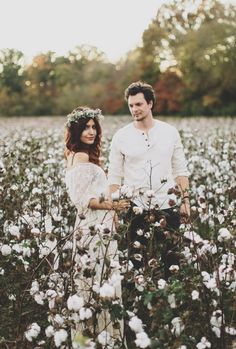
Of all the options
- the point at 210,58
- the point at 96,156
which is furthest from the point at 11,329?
the point at 210,58

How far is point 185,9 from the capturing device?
41.8 metres

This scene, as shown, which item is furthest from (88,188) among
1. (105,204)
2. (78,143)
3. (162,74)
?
(162,74)

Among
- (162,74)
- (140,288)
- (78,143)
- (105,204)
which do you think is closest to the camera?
(140,288)

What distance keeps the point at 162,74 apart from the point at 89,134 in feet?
144

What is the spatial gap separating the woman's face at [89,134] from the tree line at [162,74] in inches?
1343

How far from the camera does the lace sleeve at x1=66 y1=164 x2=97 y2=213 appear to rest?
12.1 ft

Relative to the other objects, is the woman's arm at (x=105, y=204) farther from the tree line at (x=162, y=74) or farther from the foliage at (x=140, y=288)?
the tree line at (x=162, y=74)

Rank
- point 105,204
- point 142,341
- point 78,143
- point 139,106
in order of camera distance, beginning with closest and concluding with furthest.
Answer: point 142,341
point 105,204
point 78,143
point 139,106

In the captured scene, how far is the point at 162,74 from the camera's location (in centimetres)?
4700

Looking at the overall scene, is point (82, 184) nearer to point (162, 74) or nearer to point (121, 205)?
point (121, 205)

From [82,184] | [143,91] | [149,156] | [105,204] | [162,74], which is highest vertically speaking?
[162,74]

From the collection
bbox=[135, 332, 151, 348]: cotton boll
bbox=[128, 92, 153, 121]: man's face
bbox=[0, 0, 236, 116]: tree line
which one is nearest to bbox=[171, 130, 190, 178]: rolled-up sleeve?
bbox=[128, 92, 153, 121]: man's face

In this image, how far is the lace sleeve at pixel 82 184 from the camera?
3.70 meters

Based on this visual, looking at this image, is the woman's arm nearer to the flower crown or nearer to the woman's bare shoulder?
the woman's bare shoulder
